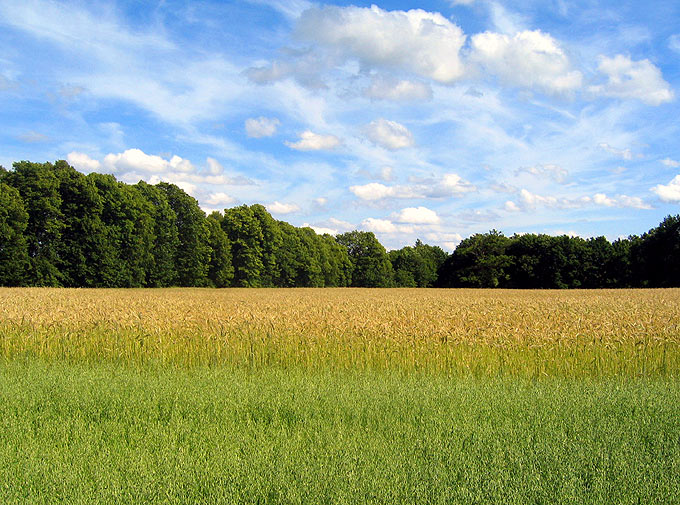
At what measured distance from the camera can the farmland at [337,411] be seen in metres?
4.36

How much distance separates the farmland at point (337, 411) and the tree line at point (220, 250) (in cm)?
3324

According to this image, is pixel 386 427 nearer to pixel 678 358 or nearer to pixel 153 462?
pixel 153 462

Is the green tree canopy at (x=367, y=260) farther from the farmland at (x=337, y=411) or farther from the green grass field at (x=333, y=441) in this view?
the green grass field at (x=333, y=441)

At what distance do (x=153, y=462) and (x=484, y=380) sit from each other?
574 centimetres

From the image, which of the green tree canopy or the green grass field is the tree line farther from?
the green grass field

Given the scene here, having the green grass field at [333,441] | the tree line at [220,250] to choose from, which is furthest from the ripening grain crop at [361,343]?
the tree line at [220,250]

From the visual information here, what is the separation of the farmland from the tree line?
3324 cm

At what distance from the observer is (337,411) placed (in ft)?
20.3

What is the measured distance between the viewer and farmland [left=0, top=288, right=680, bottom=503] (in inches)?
172

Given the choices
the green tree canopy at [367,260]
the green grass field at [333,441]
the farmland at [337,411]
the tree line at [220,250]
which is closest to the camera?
the green grass field at [333,441]

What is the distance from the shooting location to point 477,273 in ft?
240

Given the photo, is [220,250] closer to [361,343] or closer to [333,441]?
[361,343]

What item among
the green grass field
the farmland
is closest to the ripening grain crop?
the farmland

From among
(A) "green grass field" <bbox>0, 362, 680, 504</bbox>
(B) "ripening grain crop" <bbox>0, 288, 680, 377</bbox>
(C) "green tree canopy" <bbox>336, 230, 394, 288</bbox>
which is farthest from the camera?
(C) "green tree canopy" <bbox>336, 230, 394, 288</bbox>
